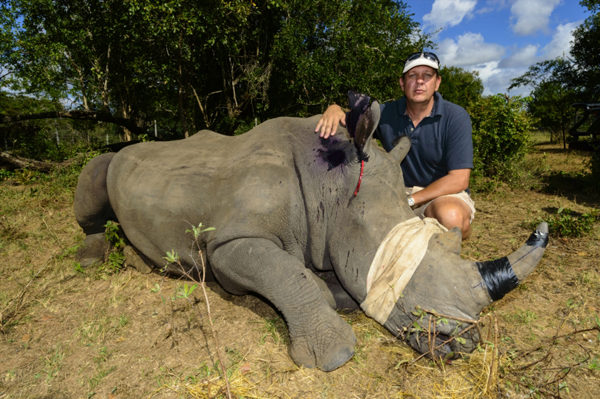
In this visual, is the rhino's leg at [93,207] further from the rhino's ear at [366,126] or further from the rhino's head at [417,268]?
the rhino's ear at [366,126]

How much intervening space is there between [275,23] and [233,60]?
1997 mm

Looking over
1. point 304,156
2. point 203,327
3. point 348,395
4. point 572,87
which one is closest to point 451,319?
point 348,395

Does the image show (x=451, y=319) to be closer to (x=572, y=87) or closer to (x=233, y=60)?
(x=233, y=60)

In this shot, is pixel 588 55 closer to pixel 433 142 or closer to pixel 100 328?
pixel 433 142

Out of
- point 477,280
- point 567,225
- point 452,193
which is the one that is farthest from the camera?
point 567,225

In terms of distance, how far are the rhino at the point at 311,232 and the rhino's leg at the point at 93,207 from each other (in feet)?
0.93

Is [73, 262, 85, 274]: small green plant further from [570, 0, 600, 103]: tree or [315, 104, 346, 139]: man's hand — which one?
[570, 0, 600, 103]: tree

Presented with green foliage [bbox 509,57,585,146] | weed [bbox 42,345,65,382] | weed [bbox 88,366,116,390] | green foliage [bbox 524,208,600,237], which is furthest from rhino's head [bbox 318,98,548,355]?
green foliage [bbox 509,57,585,146]

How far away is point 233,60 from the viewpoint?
1391 centimetres

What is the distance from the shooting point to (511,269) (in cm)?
234

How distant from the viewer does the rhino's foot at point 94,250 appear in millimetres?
4311

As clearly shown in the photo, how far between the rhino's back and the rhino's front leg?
172 millimetres

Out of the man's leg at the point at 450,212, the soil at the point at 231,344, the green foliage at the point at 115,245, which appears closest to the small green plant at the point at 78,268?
the soil at the point at 231,344

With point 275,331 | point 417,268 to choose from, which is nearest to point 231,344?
point 275,331
